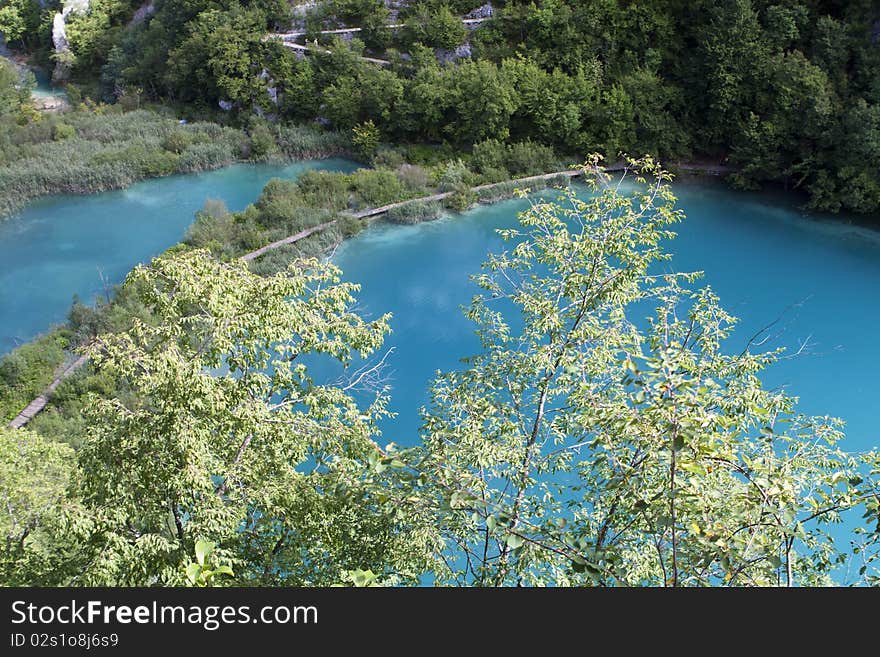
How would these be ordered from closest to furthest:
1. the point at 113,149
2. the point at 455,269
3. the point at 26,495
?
the point at 26,495, the point at 455,269, the point at 113,149

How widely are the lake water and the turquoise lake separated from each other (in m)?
0.05

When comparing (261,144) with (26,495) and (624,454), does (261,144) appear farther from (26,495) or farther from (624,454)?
(624,454)

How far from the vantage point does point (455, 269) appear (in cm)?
1781

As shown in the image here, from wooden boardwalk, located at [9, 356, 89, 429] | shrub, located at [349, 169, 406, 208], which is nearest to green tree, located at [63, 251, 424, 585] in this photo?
wooden boardwalk, located at [9, 356, 89, 429]

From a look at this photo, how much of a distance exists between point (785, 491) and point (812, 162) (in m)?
17.4

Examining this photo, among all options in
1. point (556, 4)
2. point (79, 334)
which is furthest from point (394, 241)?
point (556, 4)

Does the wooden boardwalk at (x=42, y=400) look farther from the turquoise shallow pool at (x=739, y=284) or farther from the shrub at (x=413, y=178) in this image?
the shrub at (x=413, y=178)

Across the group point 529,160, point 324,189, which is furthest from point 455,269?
point 529,160

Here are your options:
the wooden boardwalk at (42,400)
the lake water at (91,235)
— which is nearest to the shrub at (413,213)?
the lake water at (91,235)

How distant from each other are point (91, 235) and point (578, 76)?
45.4ft

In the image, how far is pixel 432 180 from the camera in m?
21.1

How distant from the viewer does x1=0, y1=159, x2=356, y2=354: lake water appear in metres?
17.0

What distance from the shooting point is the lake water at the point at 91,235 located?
1697cm

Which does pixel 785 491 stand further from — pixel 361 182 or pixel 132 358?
pixel 361 182
